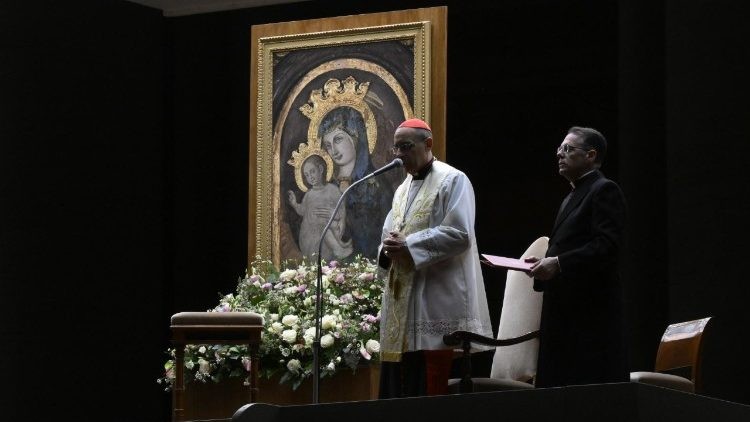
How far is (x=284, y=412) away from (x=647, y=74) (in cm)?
499

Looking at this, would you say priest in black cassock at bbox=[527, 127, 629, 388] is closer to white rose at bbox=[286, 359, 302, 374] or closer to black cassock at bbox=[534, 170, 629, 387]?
black cassock at bbox=[534, 170, 629, 387]

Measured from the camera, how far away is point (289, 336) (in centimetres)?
589

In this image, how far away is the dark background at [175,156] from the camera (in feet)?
21.4

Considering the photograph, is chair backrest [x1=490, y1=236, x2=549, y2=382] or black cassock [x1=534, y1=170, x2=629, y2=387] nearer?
black cassock [x1=534, y1=170, x2=629, y2=387]

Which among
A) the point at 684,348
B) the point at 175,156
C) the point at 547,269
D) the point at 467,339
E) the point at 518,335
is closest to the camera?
the point at 547,269

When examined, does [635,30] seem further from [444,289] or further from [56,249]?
[56,249]

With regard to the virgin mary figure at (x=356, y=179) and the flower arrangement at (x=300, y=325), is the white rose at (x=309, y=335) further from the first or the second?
the virgin mary figure at (x=356, y=179)

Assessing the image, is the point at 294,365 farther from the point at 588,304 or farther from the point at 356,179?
the point at 588,304

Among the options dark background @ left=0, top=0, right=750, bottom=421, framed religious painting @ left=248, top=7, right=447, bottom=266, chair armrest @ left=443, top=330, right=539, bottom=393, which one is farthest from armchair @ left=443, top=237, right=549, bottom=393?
framed religious painting @ left=248, top=7, right=447, bottom=266

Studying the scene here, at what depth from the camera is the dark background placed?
653cm

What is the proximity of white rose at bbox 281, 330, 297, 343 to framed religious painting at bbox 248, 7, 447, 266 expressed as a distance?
82cm

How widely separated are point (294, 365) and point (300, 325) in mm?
205

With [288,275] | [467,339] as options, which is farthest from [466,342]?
[288,275]

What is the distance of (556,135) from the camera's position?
7.42 metres
